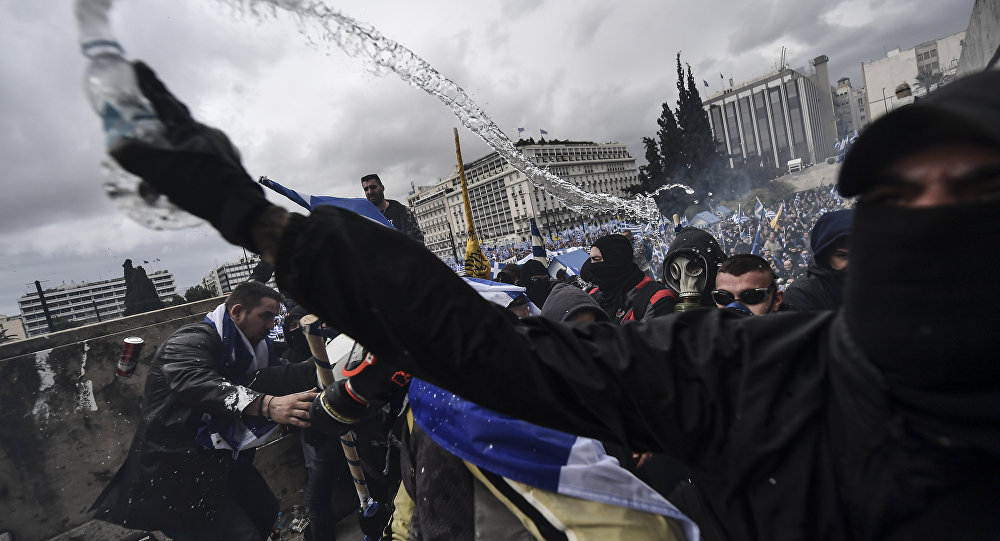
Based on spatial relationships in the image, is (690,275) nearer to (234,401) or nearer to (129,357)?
(234,401)

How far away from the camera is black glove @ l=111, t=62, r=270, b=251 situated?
885 mm

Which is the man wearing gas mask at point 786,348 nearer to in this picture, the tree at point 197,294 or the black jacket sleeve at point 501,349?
the black jacket sleeve at point 501,349

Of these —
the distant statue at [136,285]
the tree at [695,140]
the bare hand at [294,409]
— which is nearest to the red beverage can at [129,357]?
the bare hand at [294,409]

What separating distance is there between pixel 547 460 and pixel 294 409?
2002 millimetres

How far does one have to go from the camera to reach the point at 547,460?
4.81 feet

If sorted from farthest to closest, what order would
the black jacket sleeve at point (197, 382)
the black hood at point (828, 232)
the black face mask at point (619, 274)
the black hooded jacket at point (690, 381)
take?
the black face mask at point (619, 274) < the black hood at point (828, 232) < the black jacket sleeve at point (197, 382) < the black hooded jacket at point (690, 381)

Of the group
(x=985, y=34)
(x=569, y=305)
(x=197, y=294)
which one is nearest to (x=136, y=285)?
(x=569, y=305)

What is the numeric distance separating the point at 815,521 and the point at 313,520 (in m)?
3.98

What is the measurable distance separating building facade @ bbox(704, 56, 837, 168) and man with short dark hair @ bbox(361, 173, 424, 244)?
113465mm

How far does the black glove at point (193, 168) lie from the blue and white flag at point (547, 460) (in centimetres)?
88

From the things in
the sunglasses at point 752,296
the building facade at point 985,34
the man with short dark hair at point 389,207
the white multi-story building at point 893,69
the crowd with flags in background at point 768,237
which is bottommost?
the crowd with flags in background at point 768,237

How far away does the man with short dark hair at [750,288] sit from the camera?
114 inches

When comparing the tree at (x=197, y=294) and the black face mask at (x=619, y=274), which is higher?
the tree at (x=197, y=294)

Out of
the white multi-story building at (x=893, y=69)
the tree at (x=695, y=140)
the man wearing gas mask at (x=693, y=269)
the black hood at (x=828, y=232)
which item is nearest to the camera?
the black hood at (x=828, y=232)
